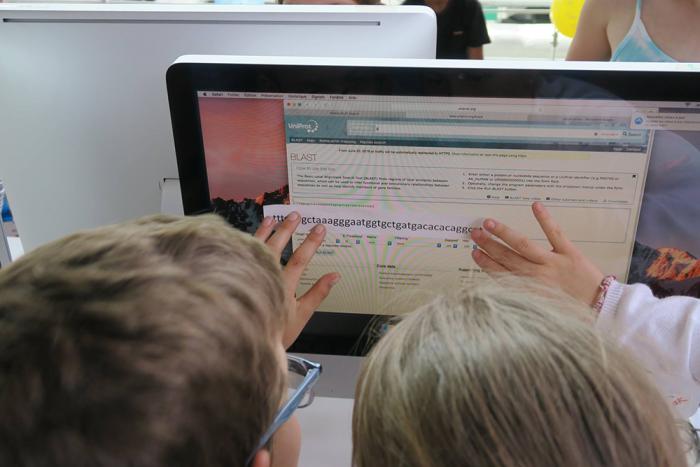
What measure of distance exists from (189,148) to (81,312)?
31 cm

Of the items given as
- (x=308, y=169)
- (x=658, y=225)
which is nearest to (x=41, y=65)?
(x=308, y=169)

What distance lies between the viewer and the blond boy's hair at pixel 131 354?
304 mm

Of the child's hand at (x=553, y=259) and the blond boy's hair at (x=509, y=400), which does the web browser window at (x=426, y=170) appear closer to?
the child's hand at (x=553, y=259)

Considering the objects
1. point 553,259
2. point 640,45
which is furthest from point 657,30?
point 553,259

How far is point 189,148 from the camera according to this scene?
23.8 inches

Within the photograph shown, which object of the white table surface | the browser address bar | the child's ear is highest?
the browser address bar

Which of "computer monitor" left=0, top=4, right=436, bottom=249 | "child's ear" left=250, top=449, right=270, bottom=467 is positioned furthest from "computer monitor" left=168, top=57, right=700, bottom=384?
"child's ear" left=250, top=449, right=270, bottom=467

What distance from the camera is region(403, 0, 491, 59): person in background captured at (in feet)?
6.14

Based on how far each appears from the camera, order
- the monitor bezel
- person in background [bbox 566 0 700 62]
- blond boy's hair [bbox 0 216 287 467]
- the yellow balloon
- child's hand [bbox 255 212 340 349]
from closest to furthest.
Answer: blond boy's hair [bbox 0 216 287 467], the monitor bezel, child's hand [bbox 255 212 340 349], person in background [bbox 566 0 700 62], the yellow balloon

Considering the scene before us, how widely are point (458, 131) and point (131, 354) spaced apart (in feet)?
1.27

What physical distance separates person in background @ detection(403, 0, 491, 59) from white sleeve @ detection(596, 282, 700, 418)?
1.45 m

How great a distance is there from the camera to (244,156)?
0.61m

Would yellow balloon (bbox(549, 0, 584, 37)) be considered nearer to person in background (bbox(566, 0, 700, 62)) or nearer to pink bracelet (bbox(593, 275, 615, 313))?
person in background (bbox(566, 0, 700, 62))

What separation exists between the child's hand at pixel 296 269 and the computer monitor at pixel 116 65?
21 centimetres
